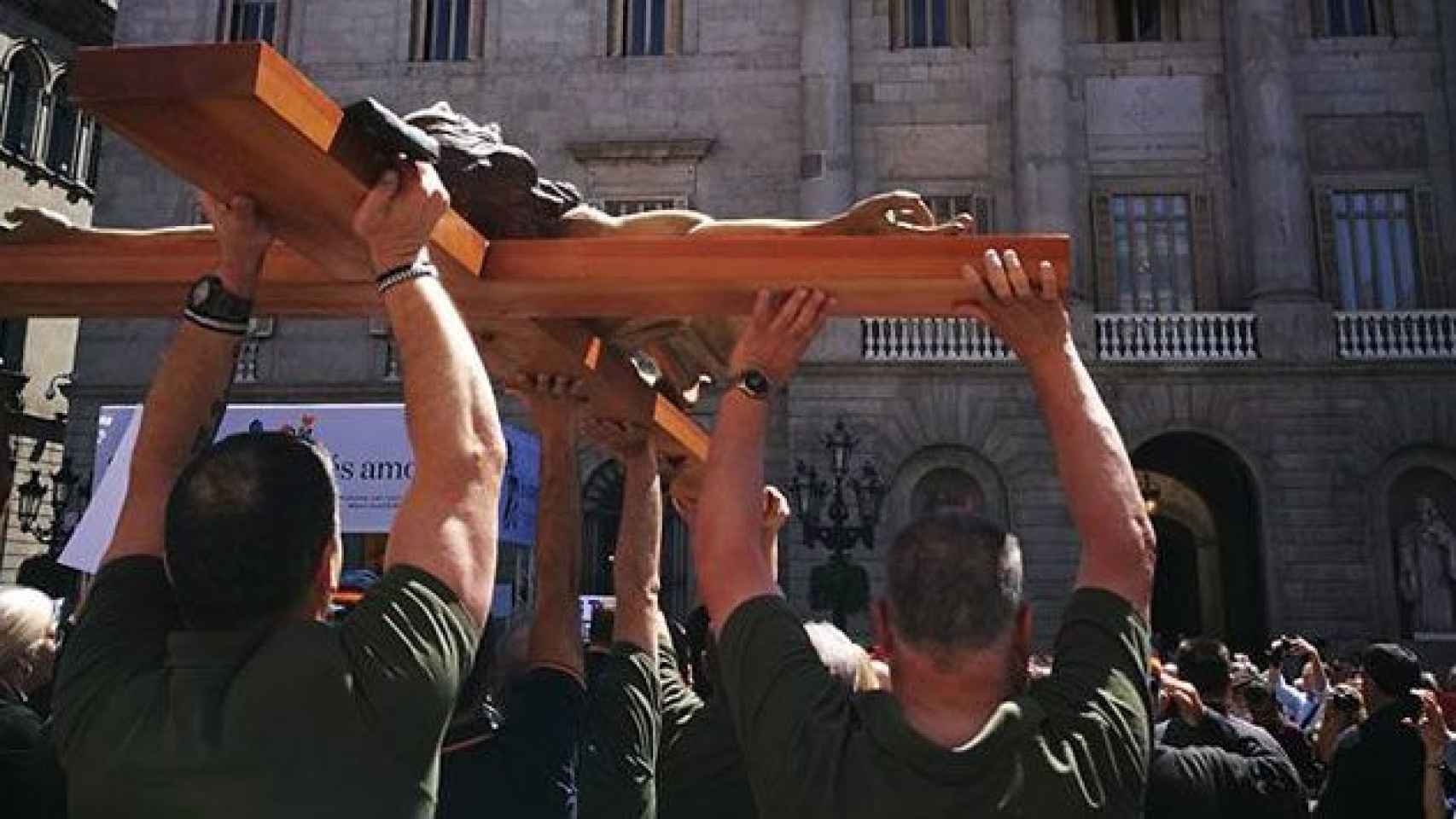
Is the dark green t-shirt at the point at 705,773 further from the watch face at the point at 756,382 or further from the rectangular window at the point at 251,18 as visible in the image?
the rectangular window at the point at 251,18

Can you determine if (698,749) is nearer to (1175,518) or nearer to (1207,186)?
(1207,186)

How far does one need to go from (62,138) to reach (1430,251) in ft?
90.1

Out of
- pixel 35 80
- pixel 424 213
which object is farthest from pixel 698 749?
pixel 35 80

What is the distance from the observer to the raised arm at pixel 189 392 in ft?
6.88

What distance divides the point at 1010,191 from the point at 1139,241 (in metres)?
2.24

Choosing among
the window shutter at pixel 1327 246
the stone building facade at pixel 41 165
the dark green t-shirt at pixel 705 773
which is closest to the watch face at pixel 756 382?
the dark green t-shirt at pixel 705 773

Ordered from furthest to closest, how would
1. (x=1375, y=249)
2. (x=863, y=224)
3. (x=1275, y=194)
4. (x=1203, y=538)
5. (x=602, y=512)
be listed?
(x=1203, y=538) < (x=602, y=512) < (x=1375, y=249) < (x=1275, y=194) < (x=863, y=224)

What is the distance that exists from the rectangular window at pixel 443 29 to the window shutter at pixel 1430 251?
1605 centimetres

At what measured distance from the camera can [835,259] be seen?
248 cm

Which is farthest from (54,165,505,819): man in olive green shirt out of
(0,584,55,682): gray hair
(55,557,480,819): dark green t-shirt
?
(0,584,55,682): gray hair

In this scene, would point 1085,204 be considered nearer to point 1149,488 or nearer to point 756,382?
point 1149,488

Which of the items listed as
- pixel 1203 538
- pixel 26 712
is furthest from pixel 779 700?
pixel 1203 538

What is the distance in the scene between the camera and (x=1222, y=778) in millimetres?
4039

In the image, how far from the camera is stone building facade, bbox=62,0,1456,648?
1841cm
